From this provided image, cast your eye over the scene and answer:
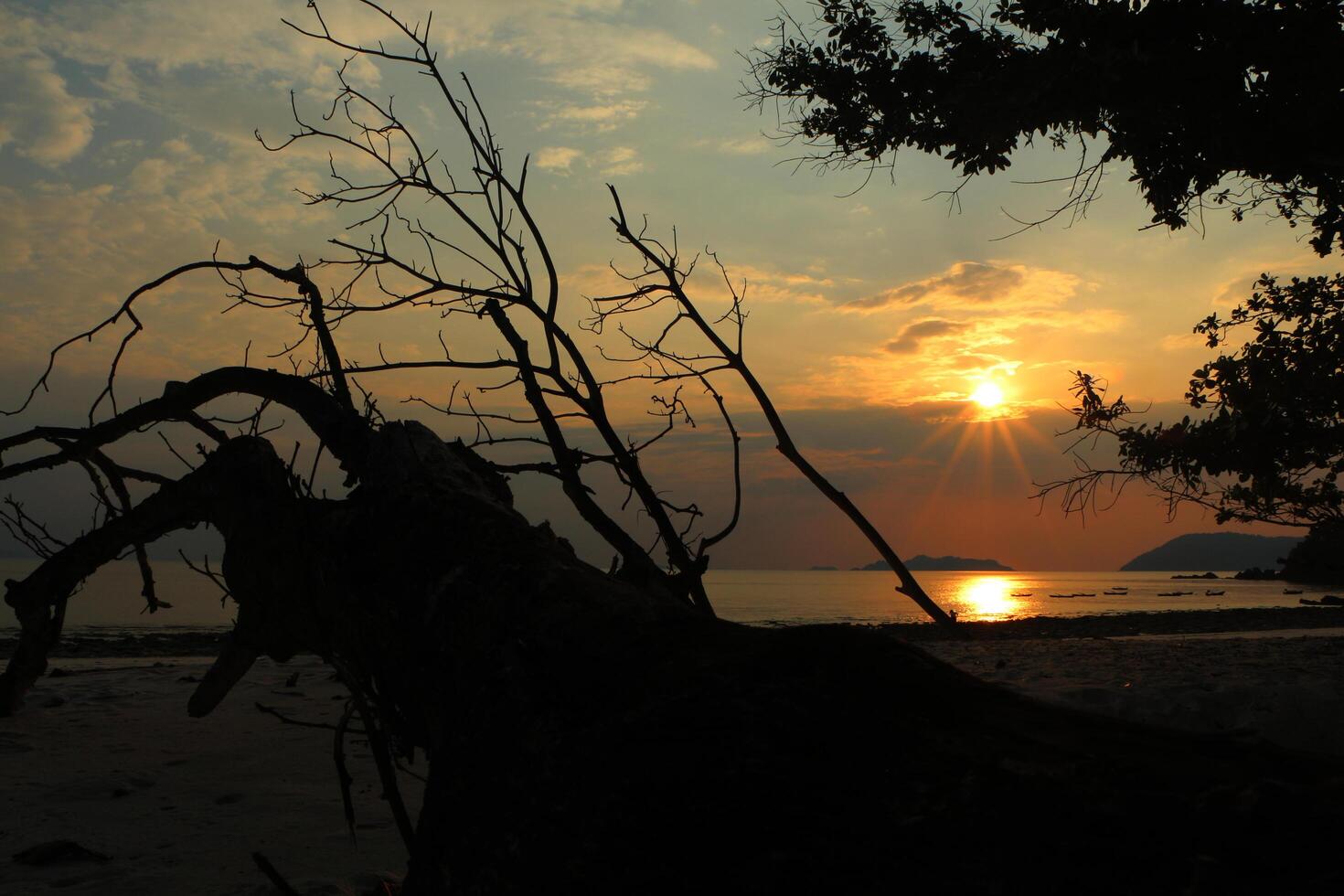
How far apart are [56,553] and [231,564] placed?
2.04 meters

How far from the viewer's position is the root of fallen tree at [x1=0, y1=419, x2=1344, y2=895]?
1.28 m

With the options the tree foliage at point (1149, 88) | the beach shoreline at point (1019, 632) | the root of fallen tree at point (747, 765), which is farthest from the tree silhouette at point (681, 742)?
the beach shoreline at point (1019, 632)

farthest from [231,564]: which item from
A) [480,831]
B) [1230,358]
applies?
[1230,358]

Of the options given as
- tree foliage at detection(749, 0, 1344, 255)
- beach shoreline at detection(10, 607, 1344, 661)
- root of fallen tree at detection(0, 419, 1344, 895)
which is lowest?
beach shoreline at detection(10, 607, 1344, 661)

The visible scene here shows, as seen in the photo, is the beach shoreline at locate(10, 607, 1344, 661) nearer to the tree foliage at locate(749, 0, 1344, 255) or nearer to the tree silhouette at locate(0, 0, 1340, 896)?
the tree foliage at locate(749, 0, 1344, 255)

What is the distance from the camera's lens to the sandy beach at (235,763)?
361cm

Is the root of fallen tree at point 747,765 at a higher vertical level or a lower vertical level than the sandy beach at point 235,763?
higher

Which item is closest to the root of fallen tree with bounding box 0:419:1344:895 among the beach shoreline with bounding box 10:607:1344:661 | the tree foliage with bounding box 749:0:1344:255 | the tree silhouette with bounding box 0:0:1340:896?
the tree silhouette with bounding box 0:0:1340:896

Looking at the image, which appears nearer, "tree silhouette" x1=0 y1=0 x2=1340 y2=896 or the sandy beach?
"tree silhouette" x1=0 y1=0 x2=1340 y2=896

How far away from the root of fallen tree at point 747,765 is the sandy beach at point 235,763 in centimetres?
33

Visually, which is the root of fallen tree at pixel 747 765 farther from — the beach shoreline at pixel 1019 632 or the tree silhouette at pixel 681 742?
the beach shoreline at pixel 1019 632

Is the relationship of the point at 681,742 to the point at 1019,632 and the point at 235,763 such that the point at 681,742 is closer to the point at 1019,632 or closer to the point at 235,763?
the point at 235,763

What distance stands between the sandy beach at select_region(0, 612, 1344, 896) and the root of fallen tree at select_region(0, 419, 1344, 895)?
1.07 feet

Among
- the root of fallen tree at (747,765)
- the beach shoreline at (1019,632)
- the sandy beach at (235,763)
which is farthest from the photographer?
the beach shoreline at (1019,632)
